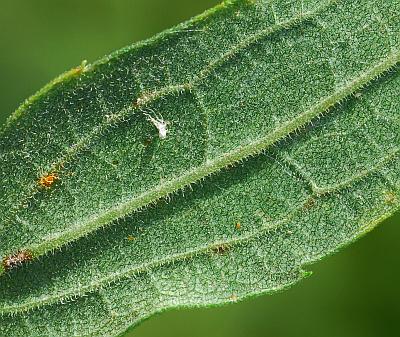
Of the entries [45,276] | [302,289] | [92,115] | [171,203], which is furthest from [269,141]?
[302,289]

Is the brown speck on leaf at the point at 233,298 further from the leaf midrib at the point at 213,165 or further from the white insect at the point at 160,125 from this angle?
the white insect at the point at 160,125

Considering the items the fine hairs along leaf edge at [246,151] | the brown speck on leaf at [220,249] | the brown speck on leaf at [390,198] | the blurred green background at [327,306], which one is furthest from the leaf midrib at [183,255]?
the blurred green background at [327,306]

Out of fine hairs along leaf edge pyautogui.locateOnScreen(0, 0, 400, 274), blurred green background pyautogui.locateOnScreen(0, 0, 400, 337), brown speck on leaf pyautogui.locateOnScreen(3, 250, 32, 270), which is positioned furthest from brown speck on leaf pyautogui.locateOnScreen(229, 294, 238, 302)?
blurred green background pyautogui.locateOnScreen(0, 0, 400, 337)

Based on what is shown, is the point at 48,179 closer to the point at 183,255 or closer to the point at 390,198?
the point at 183,255

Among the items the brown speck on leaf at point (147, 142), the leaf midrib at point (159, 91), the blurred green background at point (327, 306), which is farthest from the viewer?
the blurred green background at point (327, 306)

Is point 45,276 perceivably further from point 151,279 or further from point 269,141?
point 269,141

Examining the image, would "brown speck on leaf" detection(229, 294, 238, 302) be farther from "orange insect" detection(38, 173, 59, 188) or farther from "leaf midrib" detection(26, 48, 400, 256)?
"orange insect" detection(38, 173, 59, 188)
